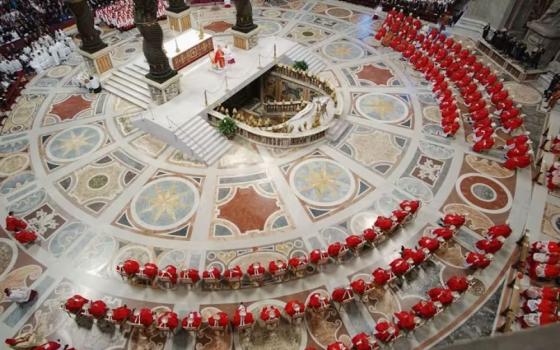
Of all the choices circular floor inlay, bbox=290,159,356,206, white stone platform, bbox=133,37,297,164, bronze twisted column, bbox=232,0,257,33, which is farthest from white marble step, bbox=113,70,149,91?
circular floor inlay, bbox=290,159,356,206

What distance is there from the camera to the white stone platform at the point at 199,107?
1467cm

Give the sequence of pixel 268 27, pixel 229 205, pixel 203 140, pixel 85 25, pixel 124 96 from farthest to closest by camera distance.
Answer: pixel 268 27 → pixel 124 96 → pixel 85 25 → pixel 203 140 → pixel 229 205

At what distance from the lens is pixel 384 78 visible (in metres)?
18.8

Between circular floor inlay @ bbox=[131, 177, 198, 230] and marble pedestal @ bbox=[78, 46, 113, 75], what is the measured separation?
821 centimetres

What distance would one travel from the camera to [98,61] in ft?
58.2

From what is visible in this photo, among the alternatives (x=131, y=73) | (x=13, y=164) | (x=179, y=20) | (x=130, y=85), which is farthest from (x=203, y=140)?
(x=179, y=20)

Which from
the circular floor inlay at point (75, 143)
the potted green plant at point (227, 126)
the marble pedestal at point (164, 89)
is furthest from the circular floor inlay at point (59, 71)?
the potted green plant at point (227, 126)

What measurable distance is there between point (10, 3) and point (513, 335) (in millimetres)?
29463

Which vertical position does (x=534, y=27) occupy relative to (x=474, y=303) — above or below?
above

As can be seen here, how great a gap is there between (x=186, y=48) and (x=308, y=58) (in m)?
6.52

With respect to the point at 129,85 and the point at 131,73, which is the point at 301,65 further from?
the point at 129,85

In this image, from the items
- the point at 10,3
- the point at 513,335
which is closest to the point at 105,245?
the point at 513,335

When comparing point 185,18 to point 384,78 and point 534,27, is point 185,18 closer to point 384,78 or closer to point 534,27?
point 384,78

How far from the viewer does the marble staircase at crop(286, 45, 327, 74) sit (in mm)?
19484
